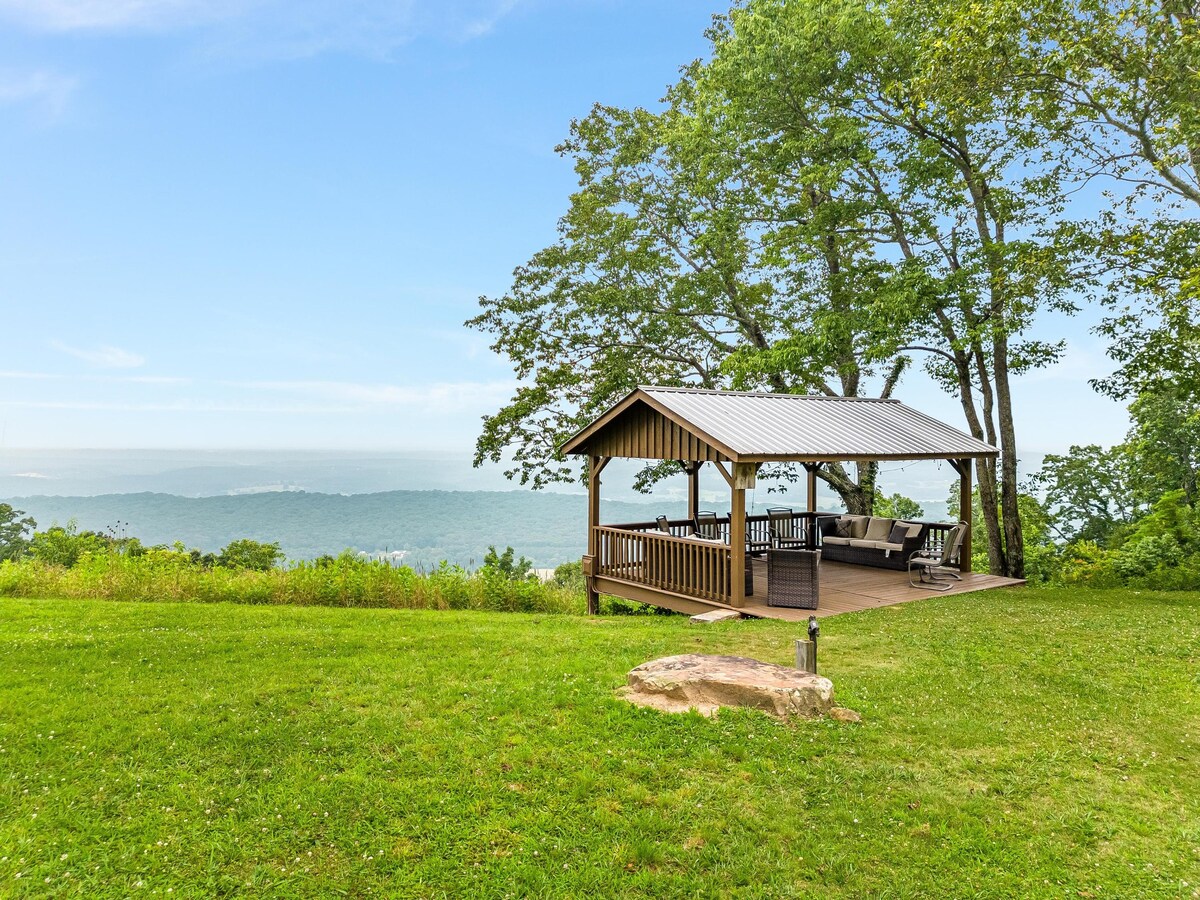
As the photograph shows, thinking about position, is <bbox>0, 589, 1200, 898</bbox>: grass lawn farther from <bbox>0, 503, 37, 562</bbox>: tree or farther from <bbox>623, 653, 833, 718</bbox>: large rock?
<bbox>0, 503, 37, 562</bbox>: tree

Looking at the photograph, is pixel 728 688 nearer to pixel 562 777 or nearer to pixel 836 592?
pixel 562 777

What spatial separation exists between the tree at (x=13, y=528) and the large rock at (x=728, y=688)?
3417 cm

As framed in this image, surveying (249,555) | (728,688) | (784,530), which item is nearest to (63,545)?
(249,555)

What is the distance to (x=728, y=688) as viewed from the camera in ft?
17.1

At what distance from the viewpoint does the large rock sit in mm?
5082

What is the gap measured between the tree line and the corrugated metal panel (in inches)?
60.8

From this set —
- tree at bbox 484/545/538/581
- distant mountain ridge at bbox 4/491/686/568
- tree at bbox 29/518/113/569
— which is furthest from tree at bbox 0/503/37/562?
tree at bbox 484/545/538/581

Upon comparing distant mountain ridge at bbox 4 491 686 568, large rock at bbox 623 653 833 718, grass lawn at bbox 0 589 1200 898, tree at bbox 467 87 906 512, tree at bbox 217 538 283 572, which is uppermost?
tree at bbox 467 87 906 512

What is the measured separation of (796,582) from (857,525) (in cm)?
584

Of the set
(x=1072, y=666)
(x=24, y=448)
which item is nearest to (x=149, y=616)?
(x=1072, y=666)

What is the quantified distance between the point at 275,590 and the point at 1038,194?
57.2 feet

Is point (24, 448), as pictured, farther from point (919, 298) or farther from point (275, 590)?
point (919, 298)

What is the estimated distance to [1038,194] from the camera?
15078 millimetres

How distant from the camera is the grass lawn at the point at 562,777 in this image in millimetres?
3262
